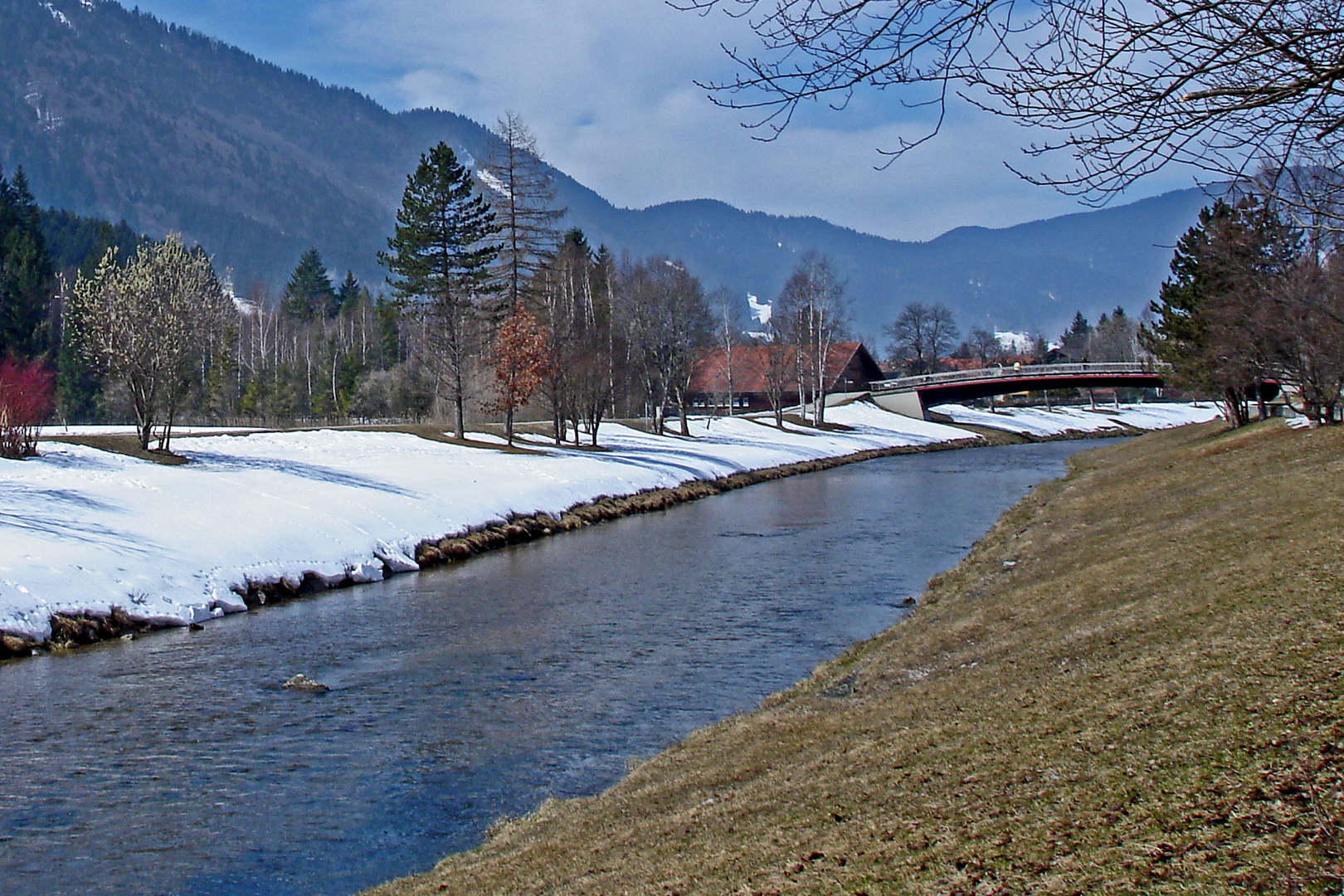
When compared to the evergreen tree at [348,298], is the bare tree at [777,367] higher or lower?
lower

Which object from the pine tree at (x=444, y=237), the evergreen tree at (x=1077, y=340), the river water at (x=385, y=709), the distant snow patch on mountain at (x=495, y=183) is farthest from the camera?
the evergreen tree at (x=1077, y=340)

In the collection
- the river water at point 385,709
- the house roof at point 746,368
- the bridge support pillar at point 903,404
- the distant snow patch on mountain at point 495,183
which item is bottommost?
the river water at point 385,709

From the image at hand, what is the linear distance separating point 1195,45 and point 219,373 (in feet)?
270

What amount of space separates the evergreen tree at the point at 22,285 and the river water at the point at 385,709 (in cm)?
6229

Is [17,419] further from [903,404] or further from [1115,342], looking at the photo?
[1115,342]

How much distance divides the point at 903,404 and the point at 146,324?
7314cm

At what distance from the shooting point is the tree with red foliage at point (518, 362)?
48.2 m

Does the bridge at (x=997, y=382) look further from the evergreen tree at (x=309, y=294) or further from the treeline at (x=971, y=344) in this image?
the evergreen tree at (x=309, y=294)

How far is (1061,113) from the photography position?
246 inches

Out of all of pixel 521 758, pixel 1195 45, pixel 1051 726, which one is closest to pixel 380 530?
pixel 521 758

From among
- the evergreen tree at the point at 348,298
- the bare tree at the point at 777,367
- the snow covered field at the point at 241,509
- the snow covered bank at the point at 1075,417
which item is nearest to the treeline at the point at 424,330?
the snow covered field at the point at 241,509

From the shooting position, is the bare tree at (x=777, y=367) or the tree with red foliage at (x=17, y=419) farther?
the bare tree at (x=777, y=367)

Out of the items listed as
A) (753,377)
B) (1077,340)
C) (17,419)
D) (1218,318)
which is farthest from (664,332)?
(1077,340)

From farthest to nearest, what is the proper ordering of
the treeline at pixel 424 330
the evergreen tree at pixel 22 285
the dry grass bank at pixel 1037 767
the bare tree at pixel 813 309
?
the bare tree at pixel 813 309 → the evergreen tree at pixel 22 285 → the treeline at pixel 424 330 → the dry grass bank at pixel 1037 767
